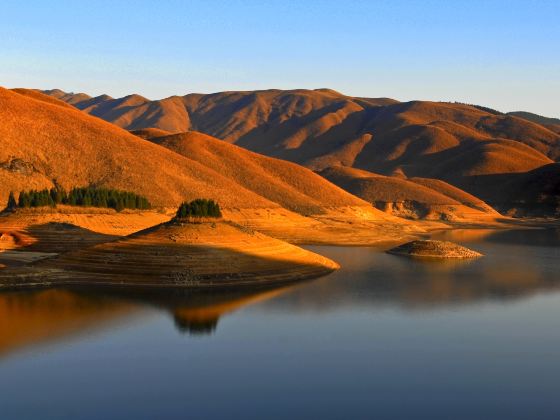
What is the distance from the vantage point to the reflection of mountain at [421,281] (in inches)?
2265

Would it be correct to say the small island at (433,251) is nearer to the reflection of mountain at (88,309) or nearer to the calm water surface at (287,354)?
the calm water surface at (287,354)

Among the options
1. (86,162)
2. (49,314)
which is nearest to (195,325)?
(49,314)

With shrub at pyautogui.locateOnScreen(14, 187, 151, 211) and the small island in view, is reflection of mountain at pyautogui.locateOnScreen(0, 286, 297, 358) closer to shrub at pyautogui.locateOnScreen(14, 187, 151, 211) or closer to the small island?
shrub at pyautogui.locateOnScreen(14, 187, 151, 211)

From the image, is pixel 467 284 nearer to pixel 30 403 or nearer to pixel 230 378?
pixel 230 378

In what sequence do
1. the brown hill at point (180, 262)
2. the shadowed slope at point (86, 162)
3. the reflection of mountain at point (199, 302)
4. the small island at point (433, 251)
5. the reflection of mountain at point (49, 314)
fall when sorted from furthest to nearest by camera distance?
the shadowed slope at point (86, 162) < the small island at point (433, 251) < the brown hill at point (180, 262) < the reflection of mountain at point (199, 302) < the reflection of mountain at point (49, 314)

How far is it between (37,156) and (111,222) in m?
56.7

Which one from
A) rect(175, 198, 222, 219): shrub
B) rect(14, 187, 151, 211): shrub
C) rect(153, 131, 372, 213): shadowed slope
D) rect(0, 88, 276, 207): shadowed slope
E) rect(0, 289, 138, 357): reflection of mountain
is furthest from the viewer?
rect(153, 131, 372, 213): shadowed slope

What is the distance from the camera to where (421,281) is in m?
70.2

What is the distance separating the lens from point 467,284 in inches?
2721

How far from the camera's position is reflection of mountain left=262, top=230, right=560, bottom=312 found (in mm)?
57531

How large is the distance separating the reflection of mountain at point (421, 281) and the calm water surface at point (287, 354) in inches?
16.0

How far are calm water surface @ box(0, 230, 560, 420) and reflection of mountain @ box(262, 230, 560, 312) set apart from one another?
41 cm

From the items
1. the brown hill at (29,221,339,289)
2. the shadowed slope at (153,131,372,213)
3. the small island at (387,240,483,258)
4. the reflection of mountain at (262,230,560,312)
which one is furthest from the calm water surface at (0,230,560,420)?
the shadowed slope at (153,131,372,213)

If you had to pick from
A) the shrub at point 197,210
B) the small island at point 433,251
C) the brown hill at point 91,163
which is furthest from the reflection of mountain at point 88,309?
the brown hill at point 91,163
